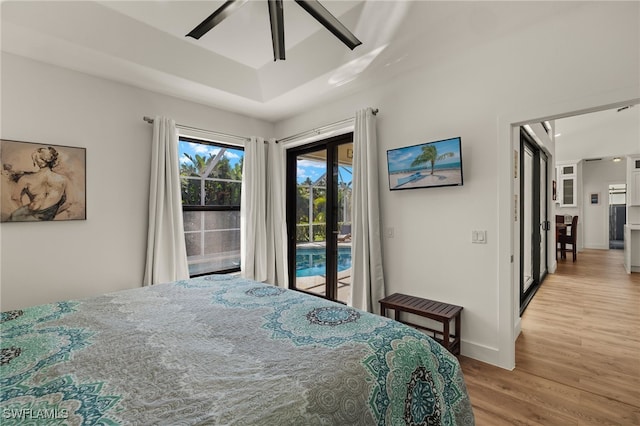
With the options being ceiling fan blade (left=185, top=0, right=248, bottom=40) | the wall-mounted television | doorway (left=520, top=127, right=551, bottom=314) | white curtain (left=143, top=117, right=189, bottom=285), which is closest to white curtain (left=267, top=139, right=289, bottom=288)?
white curtain (left=143, top=117, right=189, bottom=285)

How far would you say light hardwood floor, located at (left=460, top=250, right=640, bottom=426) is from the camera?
6.18 ft

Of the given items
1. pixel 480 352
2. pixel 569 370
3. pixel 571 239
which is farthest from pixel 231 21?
pixel 571 239

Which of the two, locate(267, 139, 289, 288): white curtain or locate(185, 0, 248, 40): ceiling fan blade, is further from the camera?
locate(267, 139, 289, 288): white curtain

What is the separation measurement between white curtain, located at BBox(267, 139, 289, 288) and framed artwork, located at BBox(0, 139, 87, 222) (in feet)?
6.67

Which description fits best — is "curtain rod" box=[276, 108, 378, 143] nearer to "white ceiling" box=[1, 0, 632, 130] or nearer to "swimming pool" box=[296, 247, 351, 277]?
"white ceiling" box=[1, 0, 632, 130]

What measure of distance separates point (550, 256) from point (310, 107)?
205 inches

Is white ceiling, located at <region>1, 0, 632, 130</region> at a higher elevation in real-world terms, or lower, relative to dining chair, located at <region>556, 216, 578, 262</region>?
higher

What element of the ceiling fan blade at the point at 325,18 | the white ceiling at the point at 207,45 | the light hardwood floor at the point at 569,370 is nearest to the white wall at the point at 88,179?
the white ceiling at the point at 207,45

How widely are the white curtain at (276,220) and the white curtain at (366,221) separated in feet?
4.08

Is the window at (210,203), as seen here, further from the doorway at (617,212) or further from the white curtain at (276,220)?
the doorway at (617,212)

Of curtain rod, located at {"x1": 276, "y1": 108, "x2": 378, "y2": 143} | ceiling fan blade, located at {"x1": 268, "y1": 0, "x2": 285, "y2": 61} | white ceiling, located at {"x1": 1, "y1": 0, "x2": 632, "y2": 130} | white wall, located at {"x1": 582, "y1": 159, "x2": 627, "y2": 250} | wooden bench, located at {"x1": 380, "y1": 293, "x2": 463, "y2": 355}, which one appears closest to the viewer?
ceiling fan blade, located at {"x1": 268, "y1": 0, "x2": 285, "y2": 61}

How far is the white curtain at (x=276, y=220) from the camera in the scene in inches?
161

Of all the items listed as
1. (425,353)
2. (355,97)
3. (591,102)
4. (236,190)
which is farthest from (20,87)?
(591,102)

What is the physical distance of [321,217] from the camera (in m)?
4.00
